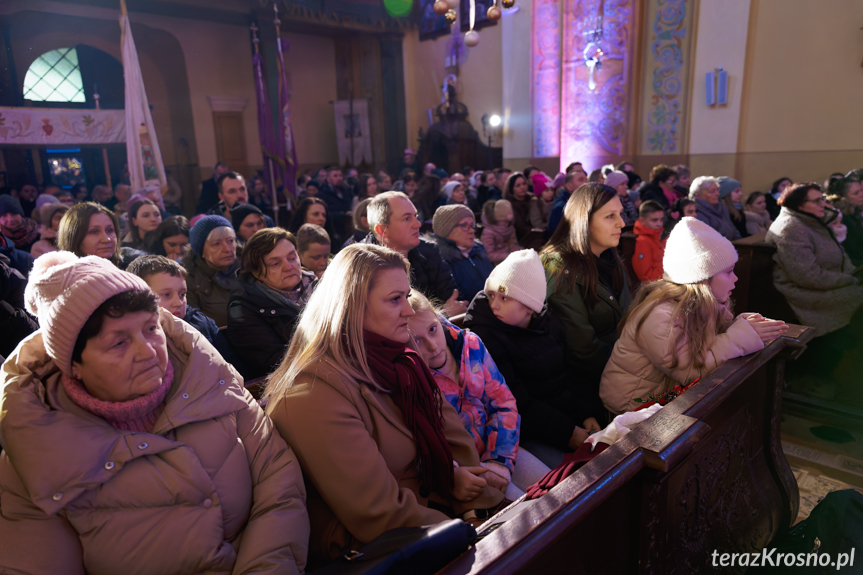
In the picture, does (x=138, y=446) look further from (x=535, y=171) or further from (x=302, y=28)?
(x=302, y=28)

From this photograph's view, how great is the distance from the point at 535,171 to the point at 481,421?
6.05 metres

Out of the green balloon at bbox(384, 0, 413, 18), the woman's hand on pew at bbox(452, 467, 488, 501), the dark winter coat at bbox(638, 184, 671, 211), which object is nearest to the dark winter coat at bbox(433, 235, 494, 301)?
the woman's hand on pew at bbox(452, 467, 488, 501)

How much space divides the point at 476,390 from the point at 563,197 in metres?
4.15

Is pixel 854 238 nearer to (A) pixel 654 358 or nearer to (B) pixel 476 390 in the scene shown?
(A) pixel 654 358

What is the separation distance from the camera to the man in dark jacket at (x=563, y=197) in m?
5.25

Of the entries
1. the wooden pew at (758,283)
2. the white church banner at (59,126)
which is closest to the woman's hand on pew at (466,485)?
the wooden pew at (758,283)

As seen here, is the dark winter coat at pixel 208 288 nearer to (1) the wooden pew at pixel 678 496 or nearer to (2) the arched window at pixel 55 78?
(1) the wooden pew at pixel 678 496

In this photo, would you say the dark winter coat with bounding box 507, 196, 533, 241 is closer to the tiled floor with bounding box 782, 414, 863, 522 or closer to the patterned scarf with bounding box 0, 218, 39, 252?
the tiled floor with bounding box 782, 414, 863, 522

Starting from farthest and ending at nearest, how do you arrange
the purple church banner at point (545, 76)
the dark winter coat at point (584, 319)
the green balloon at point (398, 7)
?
the green balloon at point (398, 7) < the purple church banner at point (545, 76) < the dark winter coat at point (584, 319)

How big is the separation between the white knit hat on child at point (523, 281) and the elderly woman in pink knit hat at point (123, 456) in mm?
1248

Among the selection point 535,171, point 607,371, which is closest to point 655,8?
point 535,171

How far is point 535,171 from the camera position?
7.52 metres

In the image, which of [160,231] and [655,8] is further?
[655,8]

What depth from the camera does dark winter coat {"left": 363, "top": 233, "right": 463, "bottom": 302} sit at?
3512 millimetres
